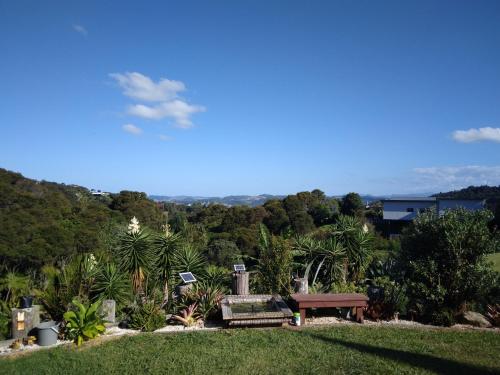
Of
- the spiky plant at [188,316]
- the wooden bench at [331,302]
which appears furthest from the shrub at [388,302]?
the spiky plant at [188,316]

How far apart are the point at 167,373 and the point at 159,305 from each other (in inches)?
114

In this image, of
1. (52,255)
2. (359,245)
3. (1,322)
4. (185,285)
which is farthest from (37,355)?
(52,255)

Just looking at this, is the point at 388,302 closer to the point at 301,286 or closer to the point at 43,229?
the point at 301,286

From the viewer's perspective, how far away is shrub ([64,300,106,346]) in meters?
6.91

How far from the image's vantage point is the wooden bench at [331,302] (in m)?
8.00

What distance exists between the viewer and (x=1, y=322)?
7.31 m

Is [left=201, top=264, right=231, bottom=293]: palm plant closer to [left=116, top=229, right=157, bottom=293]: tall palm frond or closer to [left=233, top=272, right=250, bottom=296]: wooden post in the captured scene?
[left=233, top=272, right=250, bottom=296]: wooden post

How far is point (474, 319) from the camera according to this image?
8.02 meters

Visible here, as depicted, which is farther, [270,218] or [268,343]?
[270,218]

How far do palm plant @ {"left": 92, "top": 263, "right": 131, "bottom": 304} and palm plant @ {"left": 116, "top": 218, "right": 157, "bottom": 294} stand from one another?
0.48m

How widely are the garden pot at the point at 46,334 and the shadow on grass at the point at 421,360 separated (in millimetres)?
4907

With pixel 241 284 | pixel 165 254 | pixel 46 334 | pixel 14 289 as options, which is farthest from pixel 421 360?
pixel 14 289

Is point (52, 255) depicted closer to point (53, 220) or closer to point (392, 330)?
point (53, 220)

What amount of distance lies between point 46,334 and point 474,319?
846 centimetres
